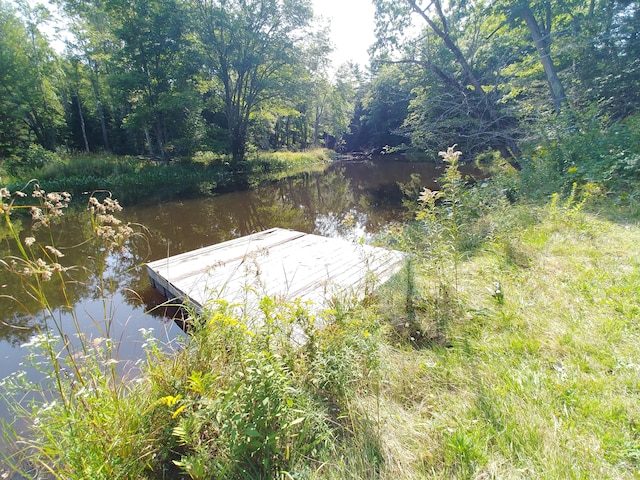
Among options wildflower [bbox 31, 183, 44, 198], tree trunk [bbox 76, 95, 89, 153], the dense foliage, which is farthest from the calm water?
tree trunk [bbox 76, 95, 89, 153]

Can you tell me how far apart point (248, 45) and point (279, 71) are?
2145 millimetres

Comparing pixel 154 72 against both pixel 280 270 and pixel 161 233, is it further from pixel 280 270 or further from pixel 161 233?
pixel 280 270

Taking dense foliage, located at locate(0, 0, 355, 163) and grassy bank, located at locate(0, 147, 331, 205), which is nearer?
grassy bank, located at locate(0, 147, 331, 205)

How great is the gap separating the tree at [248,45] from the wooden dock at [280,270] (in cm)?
1569

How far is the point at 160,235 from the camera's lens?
631 cm

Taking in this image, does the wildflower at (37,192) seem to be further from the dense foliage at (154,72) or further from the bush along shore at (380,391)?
the dense foliage at (154,72)

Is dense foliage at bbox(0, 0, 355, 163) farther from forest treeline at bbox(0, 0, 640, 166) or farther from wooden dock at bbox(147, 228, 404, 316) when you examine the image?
wooden dock at bbox(147, 228, 404, 316)

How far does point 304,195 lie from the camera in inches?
437

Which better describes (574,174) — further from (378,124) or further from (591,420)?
(378,124)

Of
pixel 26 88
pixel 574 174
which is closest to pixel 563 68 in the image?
pixel 574 174

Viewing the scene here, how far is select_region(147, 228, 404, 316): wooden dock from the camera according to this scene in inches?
115

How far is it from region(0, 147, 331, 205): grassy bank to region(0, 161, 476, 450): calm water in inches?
82.3

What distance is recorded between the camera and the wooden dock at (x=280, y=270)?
2.93 meters

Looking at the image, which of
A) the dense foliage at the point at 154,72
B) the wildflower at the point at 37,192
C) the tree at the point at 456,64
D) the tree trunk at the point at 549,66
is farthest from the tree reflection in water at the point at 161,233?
the dense foliage at the point at 154,72
